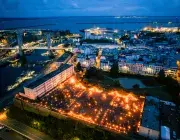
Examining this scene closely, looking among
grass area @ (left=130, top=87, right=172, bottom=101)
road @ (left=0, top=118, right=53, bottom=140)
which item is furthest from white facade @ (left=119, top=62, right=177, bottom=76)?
road @ (left=0, top=118, right=53, bottom=140)

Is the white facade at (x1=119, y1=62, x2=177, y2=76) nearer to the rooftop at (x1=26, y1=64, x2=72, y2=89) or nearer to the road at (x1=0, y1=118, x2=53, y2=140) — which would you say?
the rooftop at (x1=26, y1=64, x2=72, y2=89)

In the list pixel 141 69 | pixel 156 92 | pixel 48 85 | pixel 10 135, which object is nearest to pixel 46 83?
pixel 48 85

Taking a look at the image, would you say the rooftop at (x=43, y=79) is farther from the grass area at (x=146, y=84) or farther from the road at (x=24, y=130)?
the road at (x=24, y=130)

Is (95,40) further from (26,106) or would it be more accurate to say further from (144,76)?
(26,106)

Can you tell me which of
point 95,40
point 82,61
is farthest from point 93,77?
point 95,40

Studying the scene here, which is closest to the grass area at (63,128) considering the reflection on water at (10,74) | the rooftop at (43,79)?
the rooftop at (43,79)

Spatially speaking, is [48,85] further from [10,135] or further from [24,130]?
[10,135]
